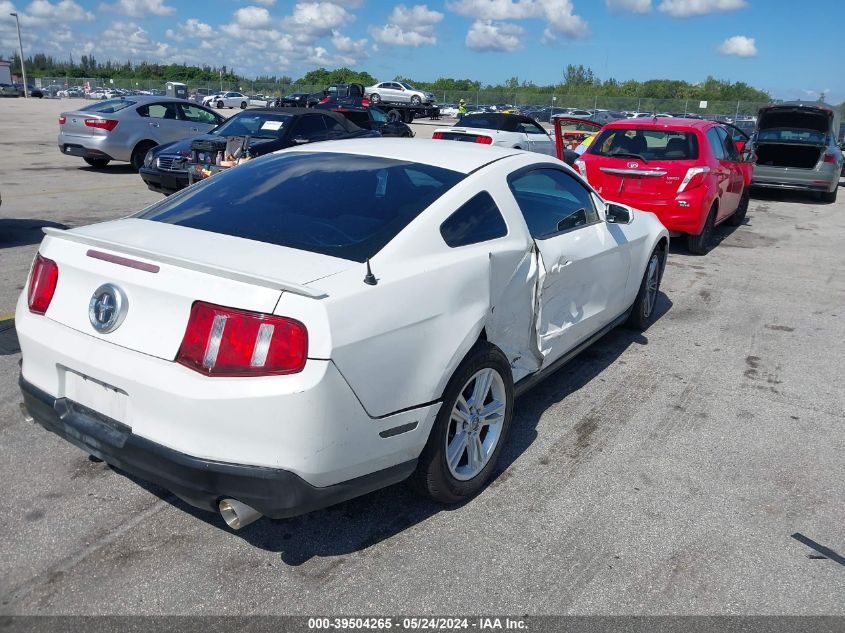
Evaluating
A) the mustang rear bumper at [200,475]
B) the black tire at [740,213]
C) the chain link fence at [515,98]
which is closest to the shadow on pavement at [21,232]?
the mustang rear bumper at [200,475]

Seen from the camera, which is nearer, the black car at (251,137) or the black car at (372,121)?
the black car at (251,137)

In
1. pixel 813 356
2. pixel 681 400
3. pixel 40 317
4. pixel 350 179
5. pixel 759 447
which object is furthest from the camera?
pixel 813 356

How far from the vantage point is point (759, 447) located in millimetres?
4156

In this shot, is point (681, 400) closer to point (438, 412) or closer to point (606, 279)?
point (606, 279)

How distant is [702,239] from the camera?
927 cm

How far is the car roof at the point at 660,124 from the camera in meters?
9.05

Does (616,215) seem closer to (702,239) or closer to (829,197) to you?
(702,239)

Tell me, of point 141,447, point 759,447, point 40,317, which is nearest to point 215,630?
point 141,447

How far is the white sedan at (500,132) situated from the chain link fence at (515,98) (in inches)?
1474

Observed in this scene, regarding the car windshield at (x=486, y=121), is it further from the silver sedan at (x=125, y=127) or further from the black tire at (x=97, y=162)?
the black tire at (x=97, y=162)

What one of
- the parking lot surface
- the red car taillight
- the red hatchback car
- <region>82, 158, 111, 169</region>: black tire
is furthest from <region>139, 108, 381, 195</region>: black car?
the parking lot surface

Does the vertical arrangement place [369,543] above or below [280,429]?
below

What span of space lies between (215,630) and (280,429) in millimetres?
764

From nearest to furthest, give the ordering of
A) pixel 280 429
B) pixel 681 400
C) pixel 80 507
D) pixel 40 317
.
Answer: pixel 280 429, pixel 40 317, pixel 80 507, pixel 681 400
